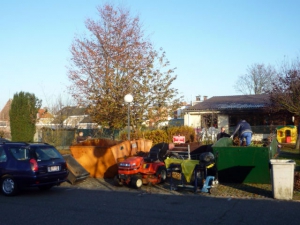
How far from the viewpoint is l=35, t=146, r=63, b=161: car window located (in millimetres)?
12734

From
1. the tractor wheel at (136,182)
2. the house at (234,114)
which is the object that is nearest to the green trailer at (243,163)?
the tractor wheel at (136,182)

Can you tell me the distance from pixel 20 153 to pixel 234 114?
23.7 meters

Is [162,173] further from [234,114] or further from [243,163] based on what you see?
[234,114]

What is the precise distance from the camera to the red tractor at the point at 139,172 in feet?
44.6

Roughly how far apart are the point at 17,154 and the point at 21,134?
16.3 metres

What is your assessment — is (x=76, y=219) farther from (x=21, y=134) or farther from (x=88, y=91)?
(x=21, y=134)

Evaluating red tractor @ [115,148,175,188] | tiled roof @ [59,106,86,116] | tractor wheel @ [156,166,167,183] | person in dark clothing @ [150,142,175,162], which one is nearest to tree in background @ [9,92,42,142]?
tiled roof @ [59,106,86,116]

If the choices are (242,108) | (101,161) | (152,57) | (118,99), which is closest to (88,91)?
(118,99)

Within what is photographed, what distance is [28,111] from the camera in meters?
28.4

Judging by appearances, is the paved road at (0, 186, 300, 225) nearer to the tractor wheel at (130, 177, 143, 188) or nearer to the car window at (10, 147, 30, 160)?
the tractor wheel at (130, 177, 143, 188)

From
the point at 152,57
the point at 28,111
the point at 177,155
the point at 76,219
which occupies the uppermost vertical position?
the point at 152,57

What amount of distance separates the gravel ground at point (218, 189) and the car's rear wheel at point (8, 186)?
102 inches

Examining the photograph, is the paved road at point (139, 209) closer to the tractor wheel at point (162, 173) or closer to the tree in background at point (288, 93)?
the tractor wheel at point (162, 173)

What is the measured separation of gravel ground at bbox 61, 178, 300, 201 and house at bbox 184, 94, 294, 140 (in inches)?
662
